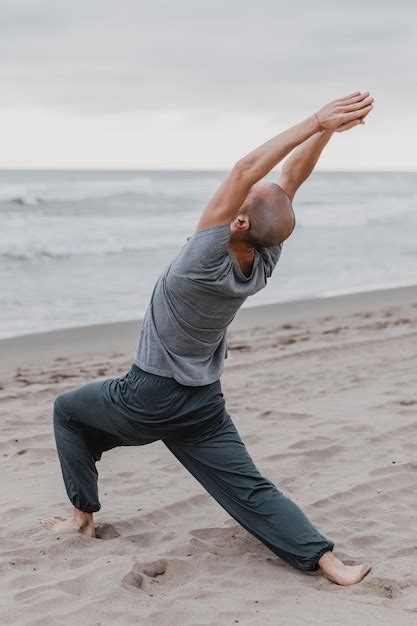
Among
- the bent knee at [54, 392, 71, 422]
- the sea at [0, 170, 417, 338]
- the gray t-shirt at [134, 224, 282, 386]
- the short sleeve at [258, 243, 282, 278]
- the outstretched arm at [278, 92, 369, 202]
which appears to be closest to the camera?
the gray t-shirt at [134, 224, 282, 386]

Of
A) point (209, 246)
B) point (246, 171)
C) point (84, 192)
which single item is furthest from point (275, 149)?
point (84, 192)

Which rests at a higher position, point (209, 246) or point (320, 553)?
point (209, 246)

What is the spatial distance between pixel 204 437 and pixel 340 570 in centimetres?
82

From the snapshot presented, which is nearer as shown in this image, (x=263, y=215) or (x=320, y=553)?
(x=263, y=215)

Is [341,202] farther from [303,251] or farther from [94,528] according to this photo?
[94,528]

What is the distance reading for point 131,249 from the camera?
20.9m

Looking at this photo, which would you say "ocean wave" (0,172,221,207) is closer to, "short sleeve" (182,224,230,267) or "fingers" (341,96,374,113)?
"short sleeve" (182,224,230,267)

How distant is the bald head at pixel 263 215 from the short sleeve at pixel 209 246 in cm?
14

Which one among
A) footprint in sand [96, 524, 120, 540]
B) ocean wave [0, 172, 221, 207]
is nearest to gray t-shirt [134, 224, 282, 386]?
footprint in sand [96, 524, 120, 540]

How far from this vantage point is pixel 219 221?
3.44 meters

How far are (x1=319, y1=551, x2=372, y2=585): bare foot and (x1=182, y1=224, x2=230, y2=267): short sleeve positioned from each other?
141 centimetres

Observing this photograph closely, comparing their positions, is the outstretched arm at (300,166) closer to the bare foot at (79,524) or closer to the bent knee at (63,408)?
the bent knee at (63,408)

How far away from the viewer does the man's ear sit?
11.7ft

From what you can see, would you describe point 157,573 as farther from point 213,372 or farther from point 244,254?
point 244,254
